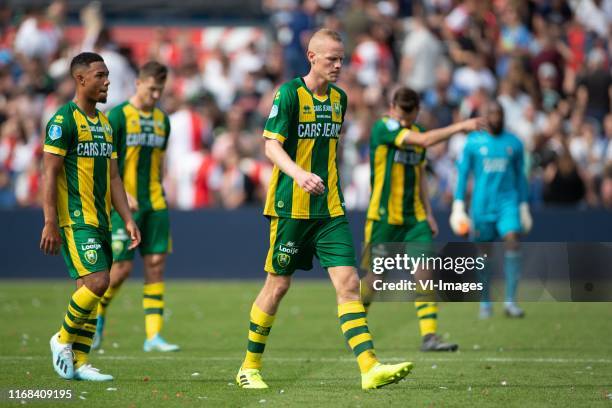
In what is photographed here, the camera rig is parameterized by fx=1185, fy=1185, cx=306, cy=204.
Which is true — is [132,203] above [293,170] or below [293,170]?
below

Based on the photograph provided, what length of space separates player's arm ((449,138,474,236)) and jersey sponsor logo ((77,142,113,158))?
565 cm

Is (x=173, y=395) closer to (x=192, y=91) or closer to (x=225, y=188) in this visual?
(x=225, y=188)

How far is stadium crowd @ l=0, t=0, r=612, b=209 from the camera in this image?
67.3ft

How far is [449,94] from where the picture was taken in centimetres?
2278

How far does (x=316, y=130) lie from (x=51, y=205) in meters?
2.15

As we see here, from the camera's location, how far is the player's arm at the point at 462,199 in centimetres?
1423

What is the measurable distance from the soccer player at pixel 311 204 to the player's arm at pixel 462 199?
511cm

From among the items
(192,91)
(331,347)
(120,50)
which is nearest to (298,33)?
(192,91)

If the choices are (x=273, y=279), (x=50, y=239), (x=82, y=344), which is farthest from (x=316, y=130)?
(x=82, y=344)

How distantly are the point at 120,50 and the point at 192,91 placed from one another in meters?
2.04

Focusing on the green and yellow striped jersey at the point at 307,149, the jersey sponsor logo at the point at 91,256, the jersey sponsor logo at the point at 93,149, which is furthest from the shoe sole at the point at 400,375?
the jersey sponsor logo at the point at 93,149

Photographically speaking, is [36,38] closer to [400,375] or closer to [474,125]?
[474,125]

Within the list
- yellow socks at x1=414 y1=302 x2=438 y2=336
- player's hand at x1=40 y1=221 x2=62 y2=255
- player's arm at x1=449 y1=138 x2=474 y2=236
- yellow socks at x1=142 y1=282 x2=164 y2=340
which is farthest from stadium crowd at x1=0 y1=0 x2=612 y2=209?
player's hand at x1=40 y1=221 x2=62 y2=255

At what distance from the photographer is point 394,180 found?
481 inches
